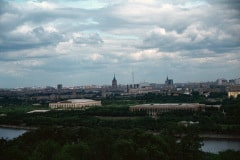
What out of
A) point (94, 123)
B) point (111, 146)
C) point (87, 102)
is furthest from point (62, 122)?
point (87, 102)

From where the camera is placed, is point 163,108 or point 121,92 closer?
point 163,108

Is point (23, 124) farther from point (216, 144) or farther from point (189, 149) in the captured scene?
point (189, 149)

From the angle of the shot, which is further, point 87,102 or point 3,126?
point 87,102

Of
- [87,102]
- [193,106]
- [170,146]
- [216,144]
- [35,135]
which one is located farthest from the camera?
[87,102]

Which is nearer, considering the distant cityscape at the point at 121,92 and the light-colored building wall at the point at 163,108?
the light-colored building wall at the point at 163,108

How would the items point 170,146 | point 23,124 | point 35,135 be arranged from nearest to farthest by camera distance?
point 170,146, point 35,135, point 23,124

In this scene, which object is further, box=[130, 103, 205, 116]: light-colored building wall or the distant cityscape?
the distant cityscape

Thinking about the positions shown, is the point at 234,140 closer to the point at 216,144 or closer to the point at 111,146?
the point at 216,144

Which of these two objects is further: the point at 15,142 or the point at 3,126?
the point at 3,126

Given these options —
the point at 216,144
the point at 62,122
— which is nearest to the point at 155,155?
the point at 216,144
